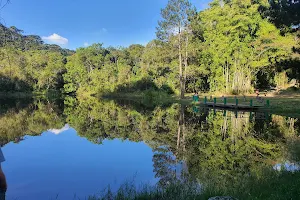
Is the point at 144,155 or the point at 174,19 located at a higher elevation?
the point at 174,19

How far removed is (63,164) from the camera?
31.8 ft

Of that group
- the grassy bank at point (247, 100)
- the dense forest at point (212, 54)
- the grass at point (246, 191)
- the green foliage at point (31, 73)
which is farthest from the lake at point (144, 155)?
the green foliage at point (31, 73)

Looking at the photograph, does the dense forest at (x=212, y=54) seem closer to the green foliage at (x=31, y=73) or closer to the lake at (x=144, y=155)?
the green foliage at (x=31, y=73)

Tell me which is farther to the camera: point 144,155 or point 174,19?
point 174,19

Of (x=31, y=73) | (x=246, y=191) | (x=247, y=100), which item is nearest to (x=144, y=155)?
(x=246, y=191)

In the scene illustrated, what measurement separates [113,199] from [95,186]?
6.05 ft

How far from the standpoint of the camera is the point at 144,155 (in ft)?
35.5

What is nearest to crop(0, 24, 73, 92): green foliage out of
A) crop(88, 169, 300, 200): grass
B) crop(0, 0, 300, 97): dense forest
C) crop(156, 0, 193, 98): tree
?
crop(0, 0, 300, 97): dense forest

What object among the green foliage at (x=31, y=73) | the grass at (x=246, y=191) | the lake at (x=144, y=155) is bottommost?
the lake at (x=144, y=155)

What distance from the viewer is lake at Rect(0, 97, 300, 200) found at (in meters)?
7.30

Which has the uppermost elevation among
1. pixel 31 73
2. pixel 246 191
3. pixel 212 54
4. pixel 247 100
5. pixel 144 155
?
pixel 212 54

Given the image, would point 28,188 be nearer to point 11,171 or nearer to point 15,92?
point 11,171

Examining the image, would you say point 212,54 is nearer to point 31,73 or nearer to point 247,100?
point 247,100

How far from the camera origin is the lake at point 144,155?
7.30 m
